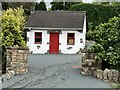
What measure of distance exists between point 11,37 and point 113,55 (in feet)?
17.4

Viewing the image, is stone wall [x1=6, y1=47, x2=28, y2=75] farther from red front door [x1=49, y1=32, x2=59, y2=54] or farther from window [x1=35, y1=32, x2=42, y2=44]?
window [x1=35, y1=32, x2=42, y2=44]

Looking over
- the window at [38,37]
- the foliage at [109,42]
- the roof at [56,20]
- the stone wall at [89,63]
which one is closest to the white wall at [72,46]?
the roof at [56,20]

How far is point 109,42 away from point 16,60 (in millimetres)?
4806

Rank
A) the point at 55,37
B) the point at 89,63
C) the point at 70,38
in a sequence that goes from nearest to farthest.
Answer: the point at 89,63
the point at 55,37
the point at 70,38

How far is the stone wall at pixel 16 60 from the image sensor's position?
17219mm

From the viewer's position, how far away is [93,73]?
1716cm

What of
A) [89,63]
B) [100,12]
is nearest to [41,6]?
[100,12]

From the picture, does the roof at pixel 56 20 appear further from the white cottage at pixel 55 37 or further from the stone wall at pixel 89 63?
the stone wall at pixel 89 63

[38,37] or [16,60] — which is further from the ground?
[38,37]

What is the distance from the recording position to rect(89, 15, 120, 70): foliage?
16.4 m

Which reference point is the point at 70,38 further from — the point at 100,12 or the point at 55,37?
the point at 100,12

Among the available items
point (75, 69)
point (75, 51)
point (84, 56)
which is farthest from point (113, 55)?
point (75, 51)

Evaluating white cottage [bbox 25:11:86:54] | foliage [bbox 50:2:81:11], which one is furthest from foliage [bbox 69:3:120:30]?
foliage [bbox 50:2:81:11]

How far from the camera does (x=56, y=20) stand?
110 feet
